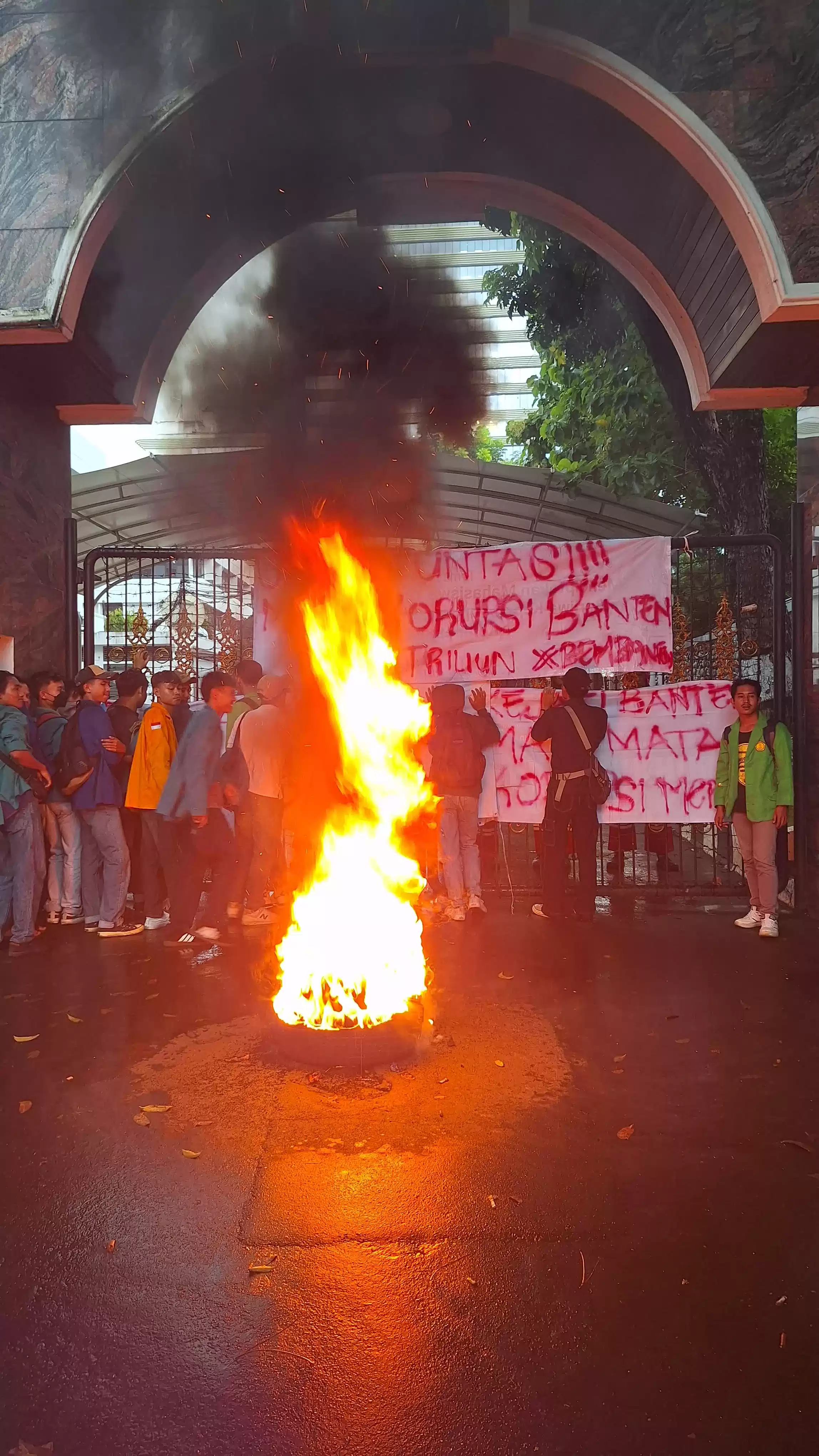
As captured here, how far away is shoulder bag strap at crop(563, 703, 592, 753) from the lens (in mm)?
8086

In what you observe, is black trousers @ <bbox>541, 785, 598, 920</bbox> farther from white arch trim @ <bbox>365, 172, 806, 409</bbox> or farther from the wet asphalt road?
white arch trim @ <bbox>365, 172, 806, 409</bbox>

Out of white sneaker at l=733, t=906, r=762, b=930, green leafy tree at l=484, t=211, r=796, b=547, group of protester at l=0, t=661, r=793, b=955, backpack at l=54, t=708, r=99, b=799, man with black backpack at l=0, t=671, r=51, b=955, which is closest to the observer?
man with black backpack at l=0, t=671, r=51, b=955

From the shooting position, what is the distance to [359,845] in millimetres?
6070

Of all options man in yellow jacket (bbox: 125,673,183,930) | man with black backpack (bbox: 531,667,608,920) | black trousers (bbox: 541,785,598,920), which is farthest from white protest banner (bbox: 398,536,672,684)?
man in yellow jacket (bbox: 125,673,183,930)

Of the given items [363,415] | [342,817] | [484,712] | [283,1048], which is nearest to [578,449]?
[363,415]

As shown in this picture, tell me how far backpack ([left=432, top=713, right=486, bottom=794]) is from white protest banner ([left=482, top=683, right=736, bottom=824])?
0.54 metres

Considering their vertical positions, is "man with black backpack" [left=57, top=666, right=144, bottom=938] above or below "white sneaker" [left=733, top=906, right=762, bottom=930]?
above

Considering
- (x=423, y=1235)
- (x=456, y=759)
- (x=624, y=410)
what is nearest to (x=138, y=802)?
(x=456, y=759)

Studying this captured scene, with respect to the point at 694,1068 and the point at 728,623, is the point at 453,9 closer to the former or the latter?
the point at 728,623

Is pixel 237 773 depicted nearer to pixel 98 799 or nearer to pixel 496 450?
pixel 98 799

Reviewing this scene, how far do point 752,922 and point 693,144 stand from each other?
239 inches

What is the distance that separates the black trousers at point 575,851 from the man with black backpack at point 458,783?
656 mm

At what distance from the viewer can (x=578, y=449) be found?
43.0ft

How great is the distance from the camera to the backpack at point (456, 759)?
823cm
